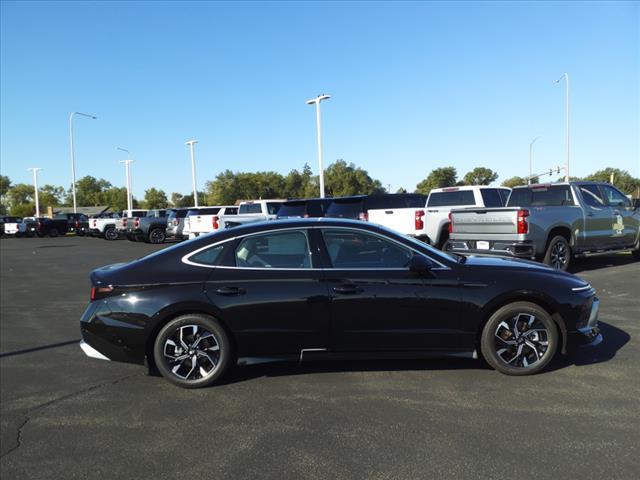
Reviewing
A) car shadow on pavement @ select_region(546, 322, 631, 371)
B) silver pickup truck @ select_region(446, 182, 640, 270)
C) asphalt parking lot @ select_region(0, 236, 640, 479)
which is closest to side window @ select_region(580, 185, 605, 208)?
silver pickup truck @ select_region(446, 182, 640, 270)

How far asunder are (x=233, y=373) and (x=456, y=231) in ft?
23.6

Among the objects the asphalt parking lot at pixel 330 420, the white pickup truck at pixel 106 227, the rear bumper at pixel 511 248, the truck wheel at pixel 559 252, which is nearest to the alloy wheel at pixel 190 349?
the asphalt parking lot at pixel 330 420

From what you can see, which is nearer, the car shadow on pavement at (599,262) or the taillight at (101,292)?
the taillight at (101,292)

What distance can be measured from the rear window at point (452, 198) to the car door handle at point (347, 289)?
32.5 feet

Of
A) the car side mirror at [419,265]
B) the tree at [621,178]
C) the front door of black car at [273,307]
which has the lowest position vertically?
the front door of black car at [273,307]

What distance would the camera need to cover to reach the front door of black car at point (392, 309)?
444cm

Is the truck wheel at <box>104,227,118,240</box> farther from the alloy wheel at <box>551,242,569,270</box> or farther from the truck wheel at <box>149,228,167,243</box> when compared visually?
the alloy wheel at <box>551,242,569,270</box>

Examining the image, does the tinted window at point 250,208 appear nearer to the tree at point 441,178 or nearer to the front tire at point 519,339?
the front tire at point 519,339

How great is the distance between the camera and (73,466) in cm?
324

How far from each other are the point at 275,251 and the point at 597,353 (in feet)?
11.5

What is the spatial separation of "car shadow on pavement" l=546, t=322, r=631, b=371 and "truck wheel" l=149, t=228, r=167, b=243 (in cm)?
2387

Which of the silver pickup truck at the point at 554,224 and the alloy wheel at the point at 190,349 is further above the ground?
the silver pickup truck at the point at 554,224

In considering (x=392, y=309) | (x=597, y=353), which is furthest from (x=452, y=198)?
(x=392, y=309)

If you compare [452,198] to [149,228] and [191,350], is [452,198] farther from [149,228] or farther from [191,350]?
[149,228]
